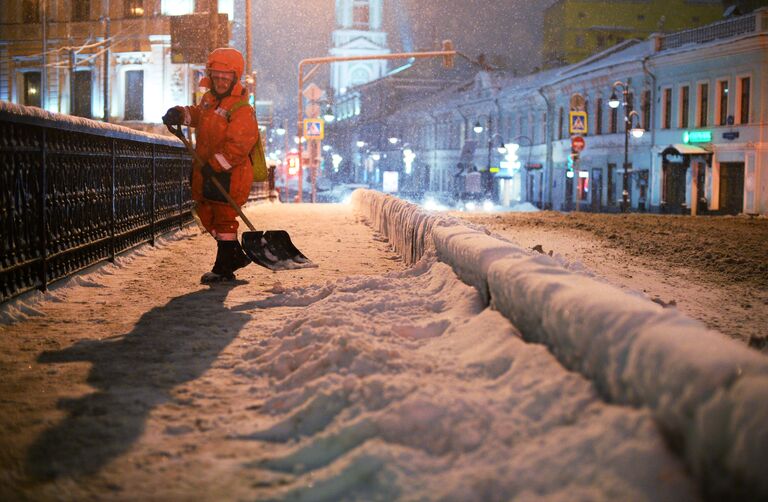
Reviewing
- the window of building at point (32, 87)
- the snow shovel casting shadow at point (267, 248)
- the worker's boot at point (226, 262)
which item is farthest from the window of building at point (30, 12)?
the worker's boot at point (226, 262)

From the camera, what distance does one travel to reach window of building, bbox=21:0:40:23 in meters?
43.3

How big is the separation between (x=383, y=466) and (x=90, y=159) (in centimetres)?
648

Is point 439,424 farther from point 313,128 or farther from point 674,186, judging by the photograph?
point 674,186

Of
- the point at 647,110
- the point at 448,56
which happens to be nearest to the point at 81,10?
the point at 448,56

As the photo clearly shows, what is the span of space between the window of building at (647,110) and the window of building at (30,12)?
99.5 ft

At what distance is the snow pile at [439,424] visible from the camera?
2.55 m

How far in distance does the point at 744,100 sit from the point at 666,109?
18.6ft

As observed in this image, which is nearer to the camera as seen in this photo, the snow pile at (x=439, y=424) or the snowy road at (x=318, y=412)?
the snow pile at (x=439, y=424)

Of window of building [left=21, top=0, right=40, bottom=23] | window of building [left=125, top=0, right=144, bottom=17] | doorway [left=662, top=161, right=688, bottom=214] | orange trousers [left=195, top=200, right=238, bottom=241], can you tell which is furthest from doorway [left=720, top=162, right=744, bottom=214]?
orange trousers [left=195, top=200, right=238, bottom=241]

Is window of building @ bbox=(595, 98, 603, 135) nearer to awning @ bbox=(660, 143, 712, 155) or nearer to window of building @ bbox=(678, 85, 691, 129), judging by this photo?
window of building @ bbox=(678, 85, 691, 129)

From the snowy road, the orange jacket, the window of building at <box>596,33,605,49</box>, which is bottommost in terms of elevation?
the snowy road

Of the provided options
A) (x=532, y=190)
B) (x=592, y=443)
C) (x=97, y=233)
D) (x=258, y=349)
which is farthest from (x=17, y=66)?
(x=592, y=443)

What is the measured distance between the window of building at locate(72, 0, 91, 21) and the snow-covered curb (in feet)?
139

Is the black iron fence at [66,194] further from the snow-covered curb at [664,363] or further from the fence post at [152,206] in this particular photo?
the snow-covered curb at [664,363]
